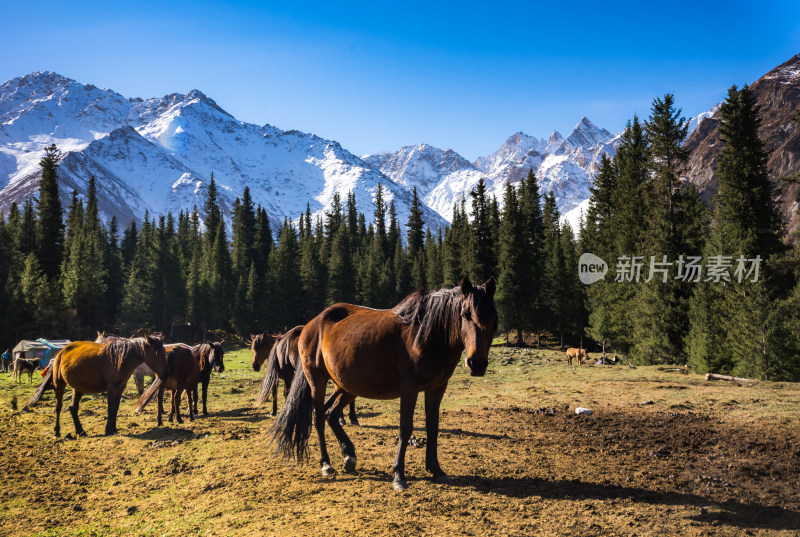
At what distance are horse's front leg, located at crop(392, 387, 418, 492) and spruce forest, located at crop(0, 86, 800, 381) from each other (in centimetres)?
2269

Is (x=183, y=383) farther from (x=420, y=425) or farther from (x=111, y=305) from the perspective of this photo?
(x=111, y=305)

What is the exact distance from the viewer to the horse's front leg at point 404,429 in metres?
6.34

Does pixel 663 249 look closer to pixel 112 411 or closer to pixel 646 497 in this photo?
pixel 646 497

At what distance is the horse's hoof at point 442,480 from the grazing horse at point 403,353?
0.05 ft

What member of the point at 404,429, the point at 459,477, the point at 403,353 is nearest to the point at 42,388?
the point at 404,429

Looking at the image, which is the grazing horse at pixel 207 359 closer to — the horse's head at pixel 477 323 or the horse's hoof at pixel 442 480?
the horse's hoof at pixel 442 480

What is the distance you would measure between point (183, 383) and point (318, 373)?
9006 mm

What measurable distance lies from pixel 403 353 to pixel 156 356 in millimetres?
9963

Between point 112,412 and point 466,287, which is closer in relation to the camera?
point 466,287

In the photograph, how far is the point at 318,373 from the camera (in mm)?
7559

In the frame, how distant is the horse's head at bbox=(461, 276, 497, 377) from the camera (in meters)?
5.69

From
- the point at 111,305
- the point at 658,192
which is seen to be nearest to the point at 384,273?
the point at 111,305

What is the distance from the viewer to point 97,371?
12227 mm

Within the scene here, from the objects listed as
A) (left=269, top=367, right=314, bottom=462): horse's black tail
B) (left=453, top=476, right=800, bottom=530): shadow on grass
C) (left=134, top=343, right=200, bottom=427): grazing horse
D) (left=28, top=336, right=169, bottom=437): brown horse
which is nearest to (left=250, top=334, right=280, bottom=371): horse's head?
(left=134, top=343, right=200, bottom=427): grazing horse
